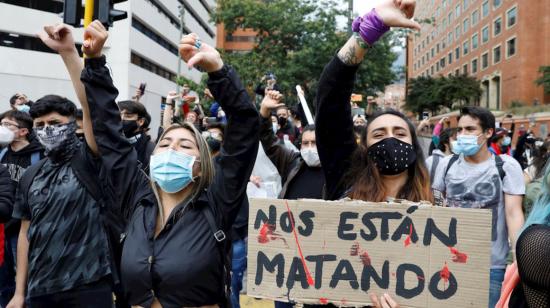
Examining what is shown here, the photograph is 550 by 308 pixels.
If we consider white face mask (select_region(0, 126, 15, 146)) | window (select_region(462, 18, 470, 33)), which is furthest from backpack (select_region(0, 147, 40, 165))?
window (select_region(462, 18, 470, 33))

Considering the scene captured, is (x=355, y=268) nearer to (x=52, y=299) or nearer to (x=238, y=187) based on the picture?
(x=238, y=187)

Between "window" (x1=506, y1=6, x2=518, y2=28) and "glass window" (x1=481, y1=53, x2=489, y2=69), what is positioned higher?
"window" (x1=506, y1=6, x2=518, y2=28)

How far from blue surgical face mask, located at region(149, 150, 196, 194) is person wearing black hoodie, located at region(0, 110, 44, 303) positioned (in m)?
2.40

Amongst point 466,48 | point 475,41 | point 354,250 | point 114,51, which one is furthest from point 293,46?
point 466,48

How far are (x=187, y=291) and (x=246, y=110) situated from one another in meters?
0.91

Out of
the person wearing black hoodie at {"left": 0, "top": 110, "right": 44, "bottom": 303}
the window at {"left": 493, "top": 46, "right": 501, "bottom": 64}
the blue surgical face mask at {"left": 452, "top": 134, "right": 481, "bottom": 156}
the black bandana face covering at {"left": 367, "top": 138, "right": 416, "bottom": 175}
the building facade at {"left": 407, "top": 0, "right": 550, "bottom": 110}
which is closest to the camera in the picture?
the black bandana face covering at {"left": 367, "top": 138, "right": 416, "bottom": 175}

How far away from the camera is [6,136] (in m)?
4.45

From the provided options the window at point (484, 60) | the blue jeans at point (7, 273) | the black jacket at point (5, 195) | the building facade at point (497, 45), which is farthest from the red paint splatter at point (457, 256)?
the window at point (484, 60)

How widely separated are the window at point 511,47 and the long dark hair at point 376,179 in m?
52.2

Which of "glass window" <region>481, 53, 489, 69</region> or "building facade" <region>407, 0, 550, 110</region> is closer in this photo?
"building facade" <region>407, 0, 550, 110</region>

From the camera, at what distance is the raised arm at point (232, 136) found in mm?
2389

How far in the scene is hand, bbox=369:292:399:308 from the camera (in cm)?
199

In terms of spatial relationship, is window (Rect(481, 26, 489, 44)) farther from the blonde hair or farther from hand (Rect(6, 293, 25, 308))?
hand (Rect(6, 293, 25, 308))

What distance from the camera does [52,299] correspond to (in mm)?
3006
